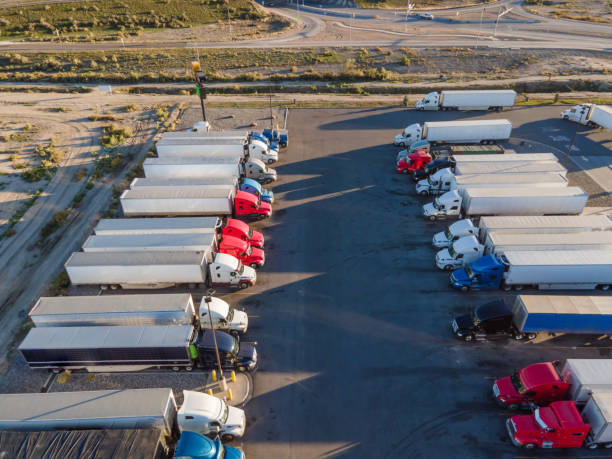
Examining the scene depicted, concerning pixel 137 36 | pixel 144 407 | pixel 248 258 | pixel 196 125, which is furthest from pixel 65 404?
pixel 137 36

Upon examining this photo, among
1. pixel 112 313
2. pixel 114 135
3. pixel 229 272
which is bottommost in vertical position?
pixel 229 272

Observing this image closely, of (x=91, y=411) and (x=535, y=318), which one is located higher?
(x=91, y=411)

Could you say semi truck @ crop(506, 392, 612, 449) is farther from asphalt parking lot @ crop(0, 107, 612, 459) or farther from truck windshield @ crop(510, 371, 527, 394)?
truck windshield @ crop(510, 371, 527, 394)

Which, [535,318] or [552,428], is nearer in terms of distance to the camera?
[552,428]

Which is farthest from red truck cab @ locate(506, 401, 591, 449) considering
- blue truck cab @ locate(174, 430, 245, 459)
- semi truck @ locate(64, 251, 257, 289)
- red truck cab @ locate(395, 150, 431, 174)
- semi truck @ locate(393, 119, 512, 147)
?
semi truck @ locate(393, 119, 512, 147)

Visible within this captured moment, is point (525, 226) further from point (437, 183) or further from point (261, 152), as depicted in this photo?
point (261, 152)

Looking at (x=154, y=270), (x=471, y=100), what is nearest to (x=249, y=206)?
(x=154, y=270)
